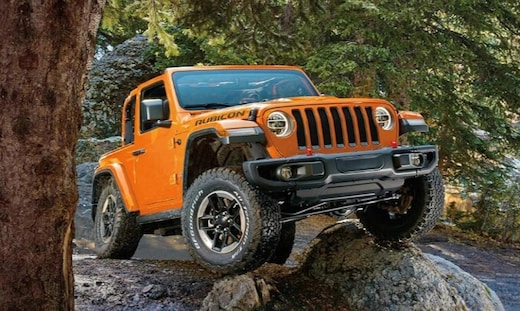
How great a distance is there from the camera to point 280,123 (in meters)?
4.60

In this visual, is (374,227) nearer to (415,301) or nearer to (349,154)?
(415,301)

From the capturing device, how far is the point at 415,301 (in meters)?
4.79

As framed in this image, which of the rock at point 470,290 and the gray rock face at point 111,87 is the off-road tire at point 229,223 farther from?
the gray rock face at point 111,87

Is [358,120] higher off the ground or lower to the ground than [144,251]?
higher

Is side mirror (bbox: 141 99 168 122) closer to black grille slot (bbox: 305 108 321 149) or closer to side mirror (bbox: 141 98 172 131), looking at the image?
side mirror (bbox: 141 98 172 131)

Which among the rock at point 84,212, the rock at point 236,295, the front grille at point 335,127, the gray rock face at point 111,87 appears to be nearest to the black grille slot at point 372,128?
the front grille at point 335,127

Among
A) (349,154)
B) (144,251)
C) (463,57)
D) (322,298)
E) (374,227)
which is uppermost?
(463,57)

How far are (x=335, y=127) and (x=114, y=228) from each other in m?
3.35

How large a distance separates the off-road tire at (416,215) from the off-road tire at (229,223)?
1.51m

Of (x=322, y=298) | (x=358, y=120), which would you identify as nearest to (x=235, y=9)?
(x=358, y=120)

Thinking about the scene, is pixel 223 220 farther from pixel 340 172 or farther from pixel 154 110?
pixel 154 110

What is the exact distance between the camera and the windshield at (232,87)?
5.82 m

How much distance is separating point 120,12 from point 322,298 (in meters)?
6.57

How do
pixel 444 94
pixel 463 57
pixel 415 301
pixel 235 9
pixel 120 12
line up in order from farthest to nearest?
pixel 444 94 < pixel 463 57 < pixel 120 12 < pixel 235 9 < pixel 415 301
